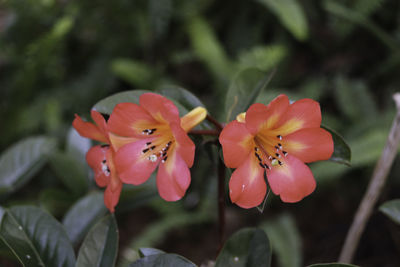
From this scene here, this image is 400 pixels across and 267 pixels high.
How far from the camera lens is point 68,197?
1490mm

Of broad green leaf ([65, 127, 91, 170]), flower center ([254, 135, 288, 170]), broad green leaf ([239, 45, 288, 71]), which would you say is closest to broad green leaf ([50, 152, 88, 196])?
broad green leaf ([65, 127, 91, 170])

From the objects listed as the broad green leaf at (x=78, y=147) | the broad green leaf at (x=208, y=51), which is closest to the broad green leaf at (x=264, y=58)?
the broad green leaf at (x=208, y=51)

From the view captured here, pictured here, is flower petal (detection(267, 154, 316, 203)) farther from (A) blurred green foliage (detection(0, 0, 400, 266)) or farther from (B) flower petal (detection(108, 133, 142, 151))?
(A) blurred green foliage (detection(0, 0, 400, 266))

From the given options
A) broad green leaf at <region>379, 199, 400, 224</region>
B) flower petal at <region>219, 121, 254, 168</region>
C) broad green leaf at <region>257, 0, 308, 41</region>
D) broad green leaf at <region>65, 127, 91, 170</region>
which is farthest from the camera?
broad green leaf at <region>257, 0, 308, 41</region>

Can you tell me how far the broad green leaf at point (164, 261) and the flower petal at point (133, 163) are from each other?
16cm

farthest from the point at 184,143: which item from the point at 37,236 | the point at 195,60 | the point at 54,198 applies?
the point at 195,60

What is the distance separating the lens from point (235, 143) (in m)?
0.76

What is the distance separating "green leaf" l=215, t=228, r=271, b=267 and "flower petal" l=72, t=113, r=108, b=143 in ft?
1.24

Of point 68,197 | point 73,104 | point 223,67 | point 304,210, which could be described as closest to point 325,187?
point 304,210

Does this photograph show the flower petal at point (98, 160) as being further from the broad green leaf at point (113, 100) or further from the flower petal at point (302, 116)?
the flower petal at point (302, 116)

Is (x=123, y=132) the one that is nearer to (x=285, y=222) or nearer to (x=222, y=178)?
(x=222, y=178)

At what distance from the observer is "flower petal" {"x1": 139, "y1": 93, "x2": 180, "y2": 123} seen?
2.55 feet

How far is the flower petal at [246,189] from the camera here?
2.52 ft

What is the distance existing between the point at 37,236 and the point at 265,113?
627mm
